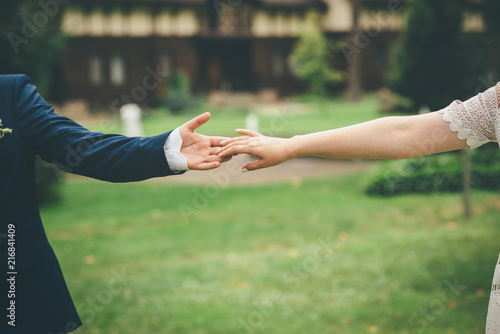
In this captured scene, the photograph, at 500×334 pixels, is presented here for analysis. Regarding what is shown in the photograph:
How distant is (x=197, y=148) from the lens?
2826 millimetres

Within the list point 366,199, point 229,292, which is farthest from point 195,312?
point 366,199

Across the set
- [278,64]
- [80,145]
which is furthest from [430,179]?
[278,64]

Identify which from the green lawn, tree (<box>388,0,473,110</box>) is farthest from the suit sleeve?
tree (<box>388,0,473,110</box>)

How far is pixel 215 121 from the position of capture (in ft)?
79.8

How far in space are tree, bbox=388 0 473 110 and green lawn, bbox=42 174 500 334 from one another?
2.29m

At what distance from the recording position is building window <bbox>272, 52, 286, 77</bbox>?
33.3m

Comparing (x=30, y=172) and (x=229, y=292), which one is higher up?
(x=30, y=172)

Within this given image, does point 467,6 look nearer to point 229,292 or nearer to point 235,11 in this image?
point 229,292

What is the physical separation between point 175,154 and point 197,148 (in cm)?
21

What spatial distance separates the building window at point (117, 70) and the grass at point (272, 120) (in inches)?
172

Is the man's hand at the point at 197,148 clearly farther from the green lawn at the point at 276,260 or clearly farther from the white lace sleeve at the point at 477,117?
the green lawn at the point at 276,260

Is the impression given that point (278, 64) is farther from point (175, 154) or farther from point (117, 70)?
point (175, 154)

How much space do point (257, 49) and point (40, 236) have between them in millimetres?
31297

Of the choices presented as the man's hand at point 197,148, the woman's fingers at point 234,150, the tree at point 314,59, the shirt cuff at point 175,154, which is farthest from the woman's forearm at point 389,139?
the tree at point 314,59
